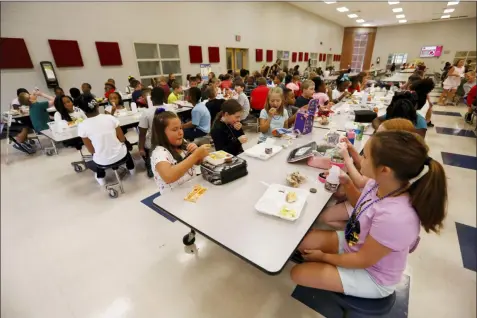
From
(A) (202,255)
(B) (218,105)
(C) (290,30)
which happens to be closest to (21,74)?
(B) (218,105)

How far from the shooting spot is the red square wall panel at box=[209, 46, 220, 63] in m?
8.53

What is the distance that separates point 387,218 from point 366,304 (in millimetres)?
457

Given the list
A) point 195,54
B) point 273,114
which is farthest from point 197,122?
point 195,54

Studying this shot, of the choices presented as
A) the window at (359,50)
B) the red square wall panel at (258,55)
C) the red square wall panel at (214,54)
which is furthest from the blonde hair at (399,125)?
the window at (359,50)

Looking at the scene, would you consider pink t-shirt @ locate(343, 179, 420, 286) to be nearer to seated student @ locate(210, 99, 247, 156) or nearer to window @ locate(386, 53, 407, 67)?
seated student @ locate(210, 99, 247, 156)

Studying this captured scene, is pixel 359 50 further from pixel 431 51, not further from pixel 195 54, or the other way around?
pixel 195 54

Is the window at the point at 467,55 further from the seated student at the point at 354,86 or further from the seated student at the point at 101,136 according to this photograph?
the seated student at the point at 101,136

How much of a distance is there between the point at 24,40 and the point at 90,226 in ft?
17.2

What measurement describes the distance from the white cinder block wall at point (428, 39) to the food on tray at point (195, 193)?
20.7 m

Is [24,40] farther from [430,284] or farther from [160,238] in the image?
[430,284]

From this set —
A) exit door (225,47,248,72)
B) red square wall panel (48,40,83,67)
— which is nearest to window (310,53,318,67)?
exit door (225,47,248,72)

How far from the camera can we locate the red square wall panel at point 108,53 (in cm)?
600

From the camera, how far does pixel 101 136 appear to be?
259cm

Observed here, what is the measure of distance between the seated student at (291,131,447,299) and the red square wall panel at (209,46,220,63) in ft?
28.2
